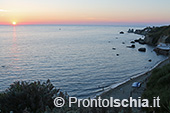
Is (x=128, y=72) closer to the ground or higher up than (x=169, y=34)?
closer to the ground

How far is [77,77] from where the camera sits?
30375 mm

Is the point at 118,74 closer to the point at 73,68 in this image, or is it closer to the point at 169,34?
the point at 73,68

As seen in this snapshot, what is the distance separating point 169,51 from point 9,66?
4705cm

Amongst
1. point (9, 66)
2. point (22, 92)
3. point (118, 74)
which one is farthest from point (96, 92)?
point (9, 66)

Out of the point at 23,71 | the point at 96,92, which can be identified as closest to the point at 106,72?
the point at 96,92

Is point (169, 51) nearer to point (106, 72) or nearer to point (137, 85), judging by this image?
point (106, 72)

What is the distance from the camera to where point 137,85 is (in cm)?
2320

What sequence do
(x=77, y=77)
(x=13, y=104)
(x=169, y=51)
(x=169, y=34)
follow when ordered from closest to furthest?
(x=13, y=104), (x=77, y=77), (x=169, y=51), (x=169, y=34)

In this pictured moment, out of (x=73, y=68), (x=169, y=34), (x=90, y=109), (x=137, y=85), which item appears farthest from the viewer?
(x=169, y=34)

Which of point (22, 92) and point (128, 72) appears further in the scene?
point (128, 72)

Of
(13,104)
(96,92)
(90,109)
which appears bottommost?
(96,92)

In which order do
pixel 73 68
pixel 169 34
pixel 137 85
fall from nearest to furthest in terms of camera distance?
pixel 137 85
pixel 73 68
pixel 169 34

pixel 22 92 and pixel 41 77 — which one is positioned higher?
pixel 22 92

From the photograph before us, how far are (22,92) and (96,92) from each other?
1880 cm
